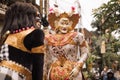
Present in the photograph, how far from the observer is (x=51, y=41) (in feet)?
25.2

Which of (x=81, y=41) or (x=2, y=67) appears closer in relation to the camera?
(x=2, y=67)

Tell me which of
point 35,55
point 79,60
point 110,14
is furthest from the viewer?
point 110,14

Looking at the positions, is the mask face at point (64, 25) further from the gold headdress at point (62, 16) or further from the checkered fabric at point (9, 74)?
the checkered fabric at point (9, 74)

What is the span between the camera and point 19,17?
4137 millimetres

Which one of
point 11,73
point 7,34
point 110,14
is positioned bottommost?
point 110,14

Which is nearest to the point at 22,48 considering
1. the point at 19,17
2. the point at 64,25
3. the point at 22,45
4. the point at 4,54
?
the point at 22,45

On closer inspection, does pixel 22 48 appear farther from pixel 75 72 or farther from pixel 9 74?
pixel 75 72

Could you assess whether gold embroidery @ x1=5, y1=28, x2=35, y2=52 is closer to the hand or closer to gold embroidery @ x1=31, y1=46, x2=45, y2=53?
gold embroidery @ x1=31, y1=46, x2=45, y2=53

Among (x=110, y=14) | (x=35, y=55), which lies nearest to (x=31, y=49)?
(x=35, y=55)

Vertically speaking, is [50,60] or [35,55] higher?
[35,55]

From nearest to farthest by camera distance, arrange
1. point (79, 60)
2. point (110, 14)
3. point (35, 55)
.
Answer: point (35, 55)
point (79, 60)
point (110, 14)

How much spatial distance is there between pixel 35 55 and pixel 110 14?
Result: 10916mm

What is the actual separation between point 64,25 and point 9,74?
12.6ft

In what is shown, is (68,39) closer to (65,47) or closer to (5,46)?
(65,47)
